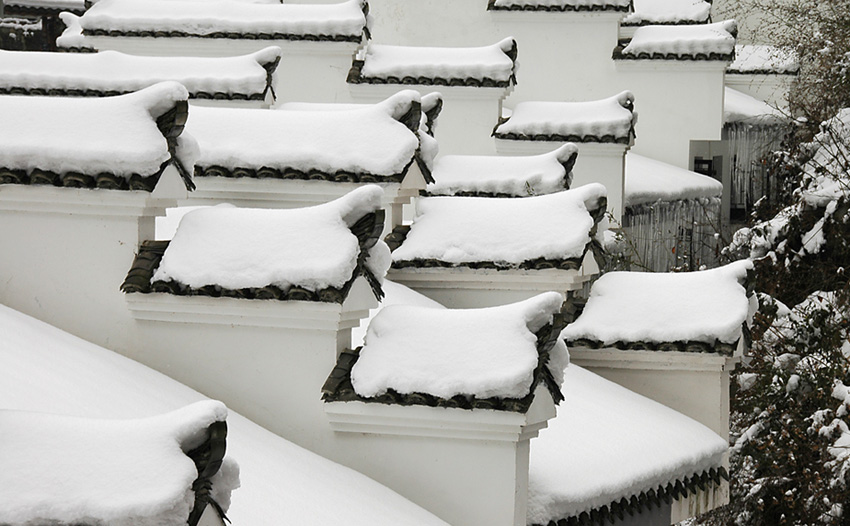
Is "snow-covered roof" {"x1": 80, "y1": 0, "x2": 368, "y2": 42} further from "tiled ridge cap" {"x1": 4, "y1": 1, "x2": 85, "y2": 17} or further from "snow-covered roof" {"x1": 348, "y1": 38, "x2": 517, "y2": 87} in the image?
"tiled ridge cap" {"x1": 4, "y1": 1, "x2": 85, "y2": 17}

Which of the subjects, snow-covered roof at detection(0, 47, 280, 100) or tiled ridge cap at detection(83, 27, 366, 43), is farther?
tiled ridge cap at detection(83, 27, 366, 43)

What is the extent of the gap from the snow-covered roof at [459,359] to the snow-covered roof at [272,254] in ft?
0.80

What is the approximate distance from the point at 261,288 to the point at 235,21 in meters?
6.50

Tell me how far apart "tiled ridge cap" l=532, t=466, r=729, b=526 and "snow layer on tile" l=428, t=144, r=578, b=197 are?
2.39 m

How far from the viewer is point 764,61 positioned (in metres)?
15.6

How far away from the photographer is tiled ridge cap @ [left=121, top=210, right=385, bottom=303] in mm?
4387

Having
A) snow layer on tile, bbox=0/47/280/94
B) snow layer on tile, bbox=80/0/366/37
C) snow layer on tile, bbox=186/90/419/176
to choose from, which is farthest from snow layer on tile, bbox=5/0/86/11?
snow layer on tile, bbox=186/90/419/176

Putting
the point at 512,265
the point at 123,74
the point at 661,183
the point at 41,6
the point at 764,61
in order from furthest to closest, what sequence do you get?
1. the point at 41,6
2. the point at 764,61
3. the point at 661,183
4. the point at 123,74
5. the point at 512,265

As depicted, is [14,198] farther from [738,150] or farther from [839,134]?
[738,150]

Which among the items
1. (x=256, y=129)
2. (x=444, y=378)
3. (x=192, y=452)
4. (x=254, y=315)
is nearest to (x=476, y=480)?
(x=444, y=378)

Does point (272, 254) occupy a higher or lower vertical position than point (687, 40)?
higher

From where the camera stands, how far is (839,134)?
11.6 meters

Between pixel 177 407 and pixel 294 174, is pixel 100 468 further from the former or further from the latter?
pixel 294 174

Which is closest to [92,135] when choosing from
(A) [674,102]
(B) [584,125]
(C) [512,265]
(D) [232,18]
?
(C) [512,265]
